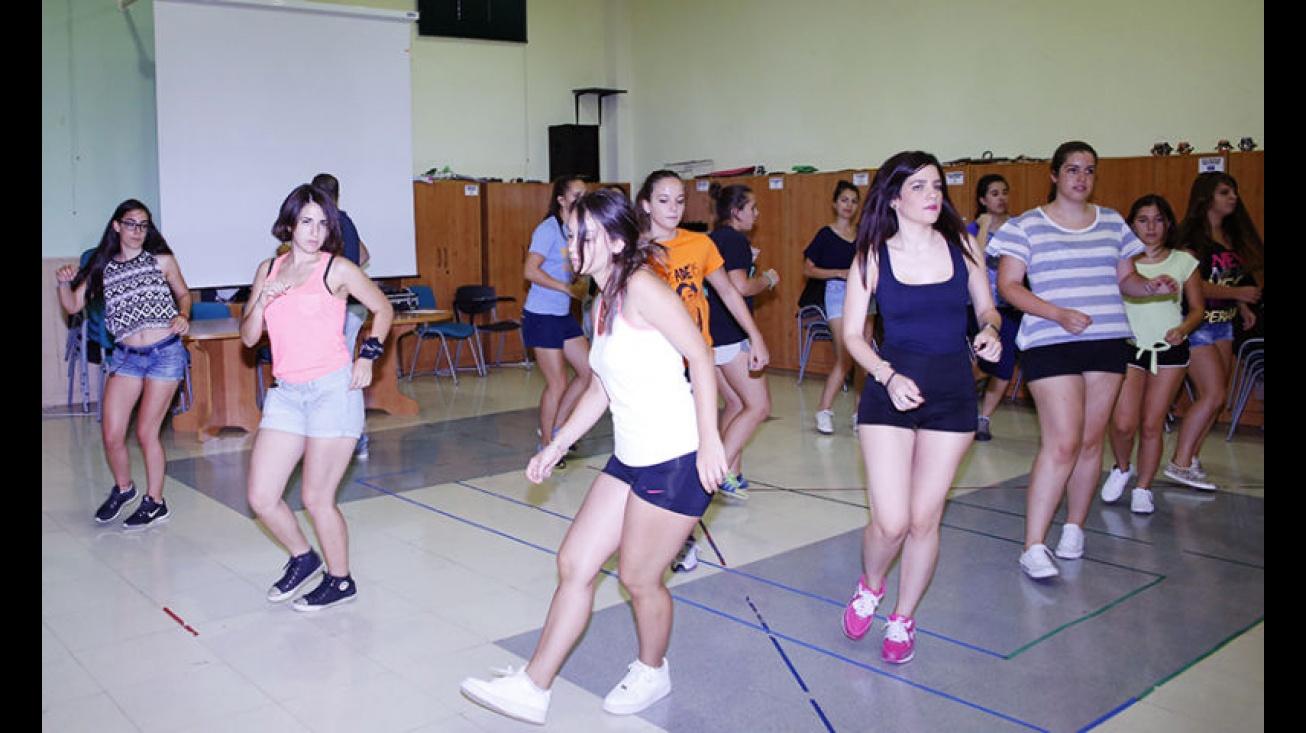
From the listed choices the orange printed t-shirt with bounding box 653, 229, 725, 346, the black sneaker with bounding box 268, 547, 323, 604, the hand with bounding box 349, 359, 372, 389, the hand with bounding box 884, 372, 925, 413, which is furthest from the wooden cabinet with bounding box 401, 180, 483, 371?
the hand with bounding box 884, 372, 925, 413

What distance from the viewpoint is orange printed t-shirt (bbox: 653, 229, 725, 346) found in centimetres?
461

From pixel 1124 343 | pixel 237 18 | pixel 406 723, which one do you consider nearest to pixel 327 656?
pixel 406 723

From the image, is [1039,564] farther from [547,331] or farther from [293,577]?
[293,577]

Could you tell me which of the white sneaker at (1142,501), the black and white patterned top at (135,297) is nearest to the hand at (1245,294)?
the white sneaker at (1142,501)

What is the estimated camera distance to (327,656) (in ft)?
13.2

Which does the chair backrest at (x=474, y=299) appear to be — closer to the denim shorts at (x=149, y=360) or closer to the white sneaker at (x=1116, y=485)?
the denim shorts at (x=149, y=360)

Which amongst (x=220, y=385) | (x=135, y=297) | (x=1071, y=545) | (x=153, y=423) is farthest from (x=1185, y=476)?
(x=220, y=385)

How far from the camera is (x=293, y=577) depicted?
463cm

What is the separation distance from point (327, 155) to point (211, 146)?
3.75ft

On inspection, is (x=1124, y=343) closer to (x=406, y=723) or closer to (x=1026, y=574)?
(x=1026, y=574)

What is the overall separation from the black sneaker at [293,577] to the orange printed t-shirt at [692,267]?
6.52 feet

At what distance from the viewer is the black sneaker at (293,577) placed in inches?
181

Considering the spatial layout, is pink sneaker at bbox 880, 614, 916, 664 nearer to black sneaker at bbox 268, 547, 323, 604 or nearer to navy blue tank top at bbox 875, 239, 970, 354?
navy blue tank top at bbox 875, 239, 970, 354
